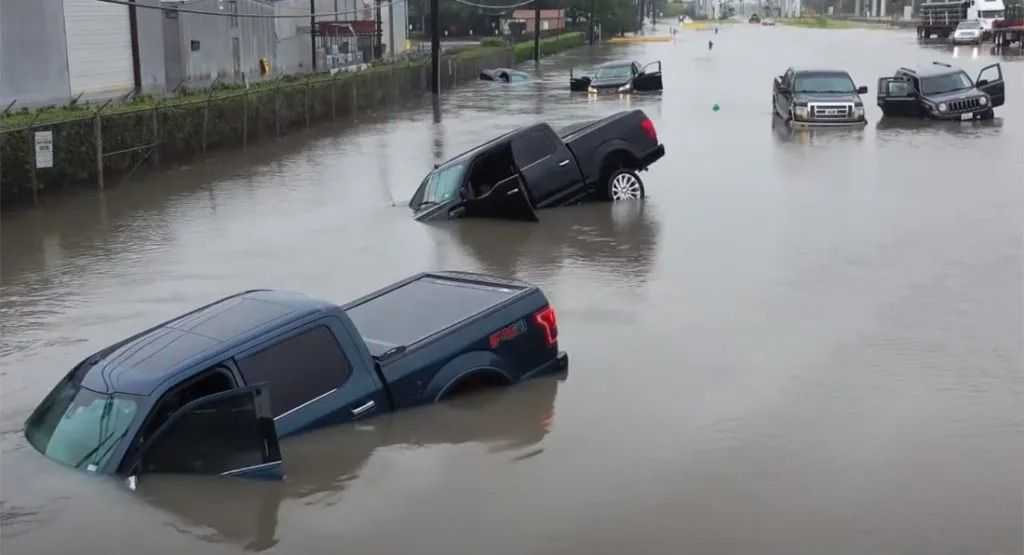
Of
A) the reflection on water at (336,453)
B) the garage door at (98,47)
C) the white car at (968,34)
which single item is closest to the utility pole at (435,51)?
the garage door at (98,47)

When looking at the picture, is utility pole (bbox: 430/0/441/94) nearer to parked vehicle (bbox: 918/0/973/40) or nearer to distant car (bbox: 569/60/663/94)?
distant car (bbox: 569/60/663/94)

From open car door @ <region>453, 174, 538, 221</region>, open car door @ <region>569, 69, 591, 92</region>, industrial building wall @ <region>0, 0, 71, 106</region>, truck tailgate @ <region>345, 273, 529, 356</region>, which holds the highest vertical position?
industrial building wall @ <region>0, 0, 71, 106</region>

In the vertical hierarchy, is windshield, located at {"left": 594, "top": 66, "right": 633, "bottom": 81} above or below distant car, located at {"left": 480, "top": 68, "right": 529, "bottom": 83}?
above

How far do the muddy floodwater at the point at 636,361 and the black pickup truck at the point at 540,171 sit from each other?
418 mm

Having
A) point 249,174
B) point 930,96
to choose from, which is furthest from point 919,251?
point 930,96

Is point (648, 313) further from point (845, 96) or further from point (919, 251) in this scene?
point (845, 96)

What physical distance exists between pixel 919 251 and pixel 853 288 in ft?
8.28

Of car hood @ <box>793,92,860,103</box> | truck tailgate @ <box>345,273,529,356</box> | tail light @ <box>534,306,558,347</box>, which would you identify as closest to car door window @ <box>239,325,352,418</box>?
truck tailgate @ <box>345,273,529,356</box>

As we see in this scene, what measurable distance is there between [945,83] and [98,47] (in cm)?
2663

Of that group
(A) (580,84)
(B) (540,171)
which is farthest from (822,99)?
(A) (580,84)

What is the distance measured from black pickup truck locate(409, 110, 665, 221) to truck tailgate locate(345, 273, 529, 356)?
7.66 m

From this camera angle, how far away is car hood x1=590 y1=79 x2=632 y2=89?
1820 inches

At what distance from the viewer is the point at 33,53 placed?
3653 cm

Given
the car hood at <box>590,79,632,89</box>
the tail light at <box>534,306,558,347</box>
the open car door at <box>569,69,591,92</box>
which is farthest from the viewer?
the open car door at <box>569,69,591,92</box>
